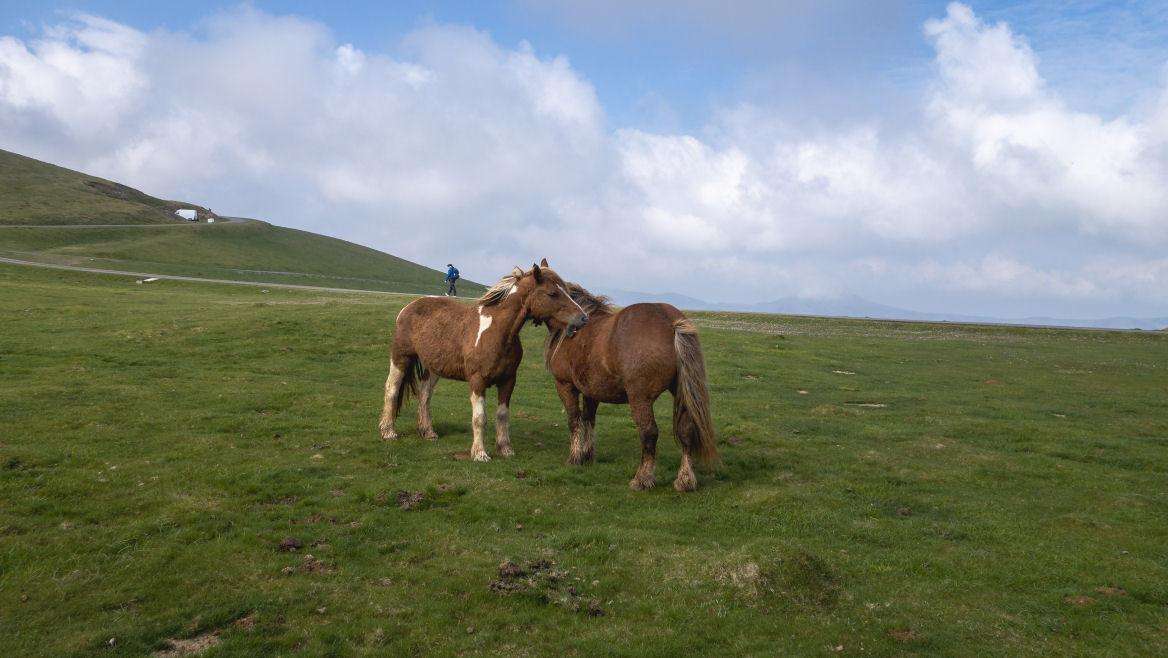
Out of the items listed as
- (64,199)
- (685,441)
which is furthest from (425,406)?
(64,199)

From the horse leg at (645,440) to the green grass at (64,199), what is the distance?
104774 mm

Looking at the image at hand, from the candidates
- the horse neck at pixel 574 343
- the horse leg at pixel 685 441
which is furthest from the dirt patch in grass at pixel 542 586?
the horse neck at pixel 574 343

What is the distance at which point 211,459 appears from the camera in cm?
1179

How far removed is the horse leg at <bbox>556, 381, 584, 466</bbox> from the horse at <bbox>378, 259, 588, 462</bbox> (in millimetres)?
1104

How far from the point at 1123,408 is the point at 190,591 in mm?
25021

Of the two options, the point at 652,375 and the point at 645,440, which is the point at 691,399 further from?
the point at 645,440

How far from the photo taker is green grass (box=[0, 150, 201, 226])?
90438mm

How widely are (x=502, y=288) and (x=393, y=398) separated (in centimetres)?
383

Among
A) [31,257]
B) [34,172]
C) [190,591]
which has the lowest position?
[190,591]

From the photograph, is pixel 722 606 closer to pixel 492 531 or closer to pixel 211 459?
pixel 492 531

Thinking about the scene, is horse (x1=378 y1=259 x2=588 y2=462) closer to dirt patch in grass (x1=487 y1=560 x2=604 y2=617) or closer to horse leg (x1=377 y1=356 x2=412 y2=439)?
horse leg (x1=377 y1=356 x2=412 y2=439)

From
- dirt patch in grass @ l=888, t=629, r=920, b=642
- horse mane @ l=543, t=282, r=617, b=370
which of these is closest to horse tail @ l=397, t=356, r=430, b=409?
horse mane @ l=543, t=282, r=617, b=370

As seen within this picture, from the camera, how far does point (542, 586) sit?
7660 millimetres

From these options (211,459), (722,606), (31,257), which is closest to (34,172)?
(31,257)
